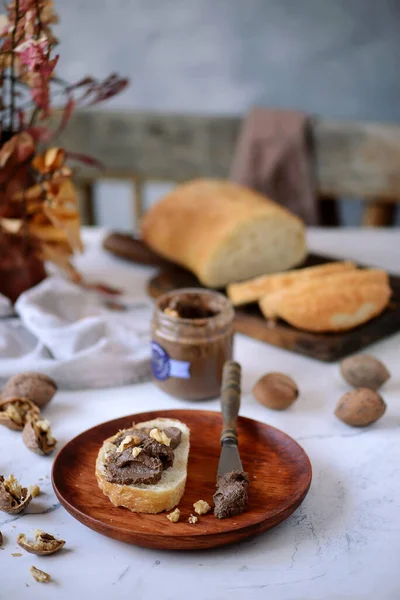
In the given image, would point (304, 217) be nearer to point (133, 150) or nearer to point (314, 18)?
point (133, 150)

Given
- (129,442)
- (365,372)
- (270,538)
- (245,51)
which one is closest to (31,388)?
(129,442)

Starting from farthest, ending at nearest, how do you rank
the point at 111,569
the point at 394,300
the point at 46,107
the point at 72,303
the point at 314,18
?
1. the point at 314,18
2. the point at 394,300
3. the point at 72,303
4. the point at 46,107
5. the point at 111,569

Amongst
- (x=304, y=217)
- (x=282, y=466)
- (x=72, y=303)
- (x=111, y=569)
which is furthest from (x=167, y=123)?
(x=111, y=569)

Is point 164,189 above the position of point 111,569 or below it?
below

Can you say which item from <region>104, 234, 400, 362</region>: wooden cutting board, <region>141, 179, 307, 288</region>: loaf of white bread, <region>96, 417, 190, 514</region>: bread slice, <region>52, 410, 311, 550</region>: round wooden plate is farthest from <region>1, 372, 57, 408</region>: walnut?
<region>141, 179, 307, 288</region>: loaf of white bread

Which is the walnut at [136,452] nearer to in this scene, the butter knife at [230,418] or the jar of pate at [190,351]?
the butter knife at [230,418]

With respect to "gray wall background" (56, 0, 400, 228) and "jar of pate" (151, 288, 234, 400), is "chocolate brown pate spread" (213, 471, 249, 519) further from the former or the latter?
"gray wall background" (56, 0, 400, 228)

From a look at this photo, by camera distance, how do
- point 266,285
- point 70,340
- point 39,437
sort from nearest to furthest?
point 39,437, point 70,340, point 266,285

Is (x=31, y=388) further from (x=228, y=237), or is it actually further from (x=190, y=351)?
(x=228, y=237)
